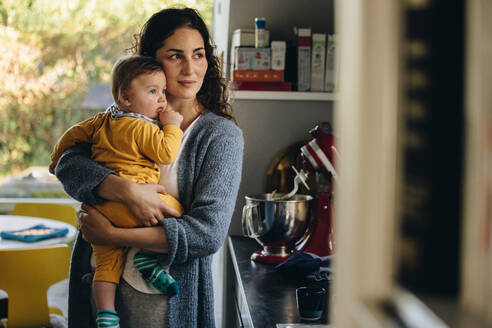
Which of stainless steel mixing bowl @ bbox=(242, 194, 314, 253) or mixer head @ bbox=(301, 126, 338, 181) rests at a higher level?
mixer head @ bbox=(301, 126, 338, 181)

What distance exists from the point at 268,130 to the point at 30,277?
1.34m

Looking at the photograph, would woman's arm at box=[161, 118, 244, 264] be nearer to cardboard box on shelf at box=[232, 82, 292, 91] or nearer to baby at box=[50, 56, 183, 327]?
baby at box=[50, 56, 183, 327]

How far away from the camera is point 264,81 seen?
2.53m

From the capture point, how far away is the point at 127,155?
1.62 meters

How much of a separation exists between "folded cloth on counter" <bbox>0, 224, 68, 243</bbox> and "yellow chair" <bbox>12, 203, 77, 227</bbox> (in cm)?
59

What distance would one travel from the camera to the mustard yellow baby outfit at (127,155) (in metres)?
1.57

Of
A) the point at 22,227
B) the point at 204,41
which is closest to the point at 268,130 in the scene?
the point at 204,41

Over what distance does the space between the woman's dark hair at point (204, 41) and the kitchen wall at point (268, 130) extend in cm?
72

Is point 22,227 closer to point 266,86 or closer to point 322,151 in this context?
point 266,86

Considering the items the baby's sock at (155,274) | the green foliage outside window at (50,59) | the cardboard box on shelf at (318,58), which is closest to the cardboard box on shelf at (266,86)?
the cardboard box on shelf at (318,58)

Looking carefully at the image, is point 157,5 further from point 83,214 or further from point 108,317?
point 108,317

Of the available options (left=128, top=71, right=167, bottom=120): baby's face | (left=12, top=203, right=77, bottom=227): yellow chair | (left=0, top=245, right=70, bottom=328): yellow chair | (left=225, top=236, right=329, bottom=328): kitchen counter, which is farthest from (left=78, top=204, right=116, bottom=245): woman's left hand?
(left=12, top=203, right=77, bottom=227): yellow chair

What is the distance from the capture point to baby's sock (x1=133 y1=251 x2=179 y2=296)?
58.9 inches

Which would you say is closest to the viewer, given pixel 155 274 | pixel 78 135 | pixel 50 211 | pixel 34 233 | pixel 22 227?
pixel 155 274
